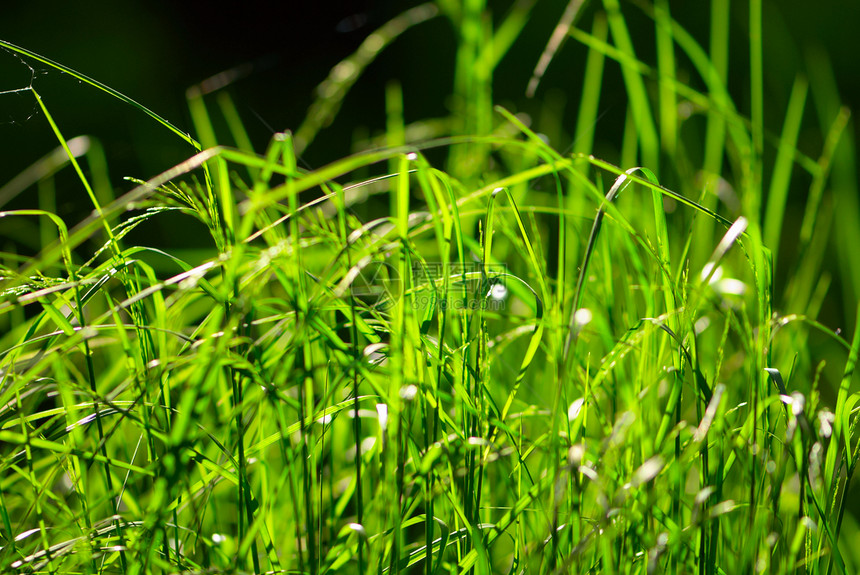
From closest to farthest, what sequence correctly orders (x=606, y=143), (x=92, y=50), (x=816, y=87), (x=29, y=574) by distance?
(x=29, y=574)
(x=816, y=87)
(x=606, y=143)
(x=92, y=50)

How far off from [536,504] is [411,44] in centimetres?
185

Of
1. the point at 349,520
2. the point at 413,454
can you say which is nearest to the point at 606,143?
the point at 349,520

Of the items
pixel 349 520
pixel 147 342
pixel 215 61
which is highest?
pixel 215 61

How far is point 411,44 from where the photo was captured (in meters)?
2.06

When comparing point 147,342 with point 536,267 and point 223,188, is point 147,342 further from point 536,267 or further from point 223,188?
point 536,267

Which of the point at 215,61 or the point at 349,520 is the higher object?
the point at 215,61

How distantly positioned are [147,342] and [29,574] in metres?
0.14

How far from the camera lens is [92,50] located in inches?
75.8

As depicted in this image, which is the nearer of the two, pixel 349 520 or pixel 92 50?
pixel 349 520

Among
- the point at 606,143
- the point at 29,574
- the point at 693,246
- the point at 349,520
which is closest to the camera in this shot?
the point at 29,574

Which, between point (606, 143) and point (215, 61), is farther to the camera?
point (215, 61)

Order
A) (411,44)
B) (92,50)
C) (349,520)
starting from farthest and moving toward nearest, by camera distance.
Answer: (411,44) → (92,50) → (349,520)

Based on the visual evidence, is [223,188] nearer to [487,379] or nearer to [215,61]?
[487,379]

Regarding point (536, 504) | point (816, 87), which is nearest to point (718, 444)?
point (536, 504)
